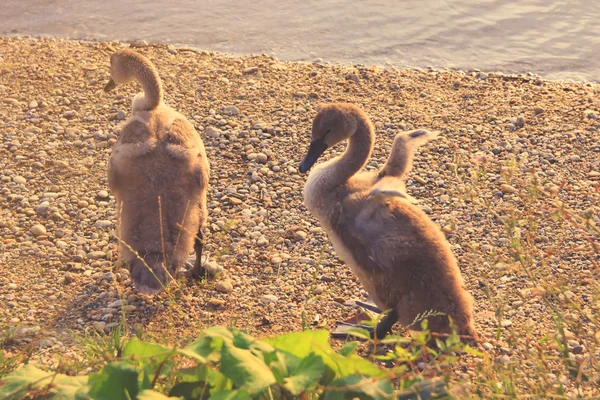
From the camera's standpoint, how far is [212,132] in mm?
7891

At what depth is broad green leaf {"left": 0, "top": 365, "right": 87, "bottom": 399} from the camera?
333cm

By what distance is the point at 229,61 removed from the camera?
31.4 feet

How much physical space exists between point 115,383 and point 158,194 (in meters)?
2.40

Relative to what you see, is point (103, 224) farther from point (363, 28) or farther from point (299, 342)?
point (363, 28)

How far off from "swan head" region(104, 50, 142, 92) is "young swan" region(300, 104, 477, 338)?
2284mm

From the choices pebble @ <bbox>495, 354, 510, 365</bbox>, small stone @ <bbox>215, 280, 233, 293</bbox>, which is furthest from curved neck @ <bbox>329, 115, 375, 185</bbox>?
pebble @ <bbox>495, 354, 510, 365</bbox>

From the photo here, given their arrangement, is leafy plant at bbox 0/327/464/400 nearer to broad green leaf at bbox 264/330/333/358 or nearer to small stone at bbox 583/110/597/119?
broad green leaf at bbox 264/330/333/358

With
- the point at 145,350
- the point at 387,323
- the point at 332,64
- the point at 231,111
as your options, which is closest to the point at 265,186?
the point at 231,111

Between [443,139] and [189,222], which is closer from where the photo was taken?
[189,222]

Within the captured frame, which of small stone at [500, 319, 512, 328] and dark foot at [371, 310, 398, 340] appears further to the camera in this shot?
small stone at [500, 319, 512, 328]

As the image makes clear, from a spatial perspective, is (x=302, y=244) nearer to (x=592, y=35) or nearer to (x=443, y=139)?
(x=443, y=139)

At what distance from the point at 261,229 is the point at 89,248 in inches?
58.8

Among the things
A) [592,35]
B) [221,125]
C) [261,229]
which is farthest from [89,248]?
[592,35]

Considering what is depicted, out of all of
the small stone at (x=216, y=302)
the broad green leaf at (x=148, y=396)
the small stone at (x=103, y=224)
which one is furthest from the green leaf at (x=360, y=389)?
the small stone at (x=103, y=224)
